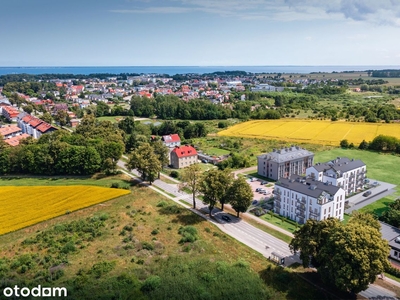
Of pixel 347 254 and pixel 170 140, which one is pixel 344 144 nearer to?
pixel 170 140

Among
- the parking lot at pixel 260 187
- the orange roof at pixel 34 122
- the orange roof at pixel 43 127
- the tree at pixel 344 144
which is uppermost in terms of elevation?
the orange roof at pixel 34 122

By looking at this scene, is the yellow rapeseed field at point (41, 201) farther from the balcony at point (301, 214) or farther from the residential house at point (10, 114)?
the residential house at point (10, 114)

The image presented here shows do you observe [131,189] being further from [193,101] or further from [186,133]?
[193,101]

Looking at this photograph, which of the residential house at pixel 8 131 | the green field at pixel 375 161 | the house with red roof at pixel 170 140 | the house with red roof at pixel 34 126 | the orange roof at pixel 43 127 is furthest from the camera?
the house with red roof at pixel 34 126

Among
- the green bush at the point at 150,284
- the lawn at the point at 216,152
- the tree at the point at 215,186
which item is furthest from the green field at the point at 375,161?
the green bush at the point at 150,284

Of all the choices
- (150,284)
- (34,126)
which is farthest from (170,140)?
(150,284)

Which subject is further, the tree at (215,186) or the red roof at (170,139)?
the red roof at (170,139)

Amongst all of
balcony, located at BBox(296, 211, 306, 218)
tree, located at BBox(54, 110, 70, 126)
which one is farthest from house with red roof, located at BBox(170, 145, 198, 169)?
tree, located at BBox(54, 110, 70, 126)
